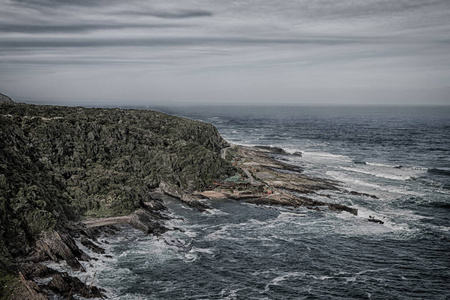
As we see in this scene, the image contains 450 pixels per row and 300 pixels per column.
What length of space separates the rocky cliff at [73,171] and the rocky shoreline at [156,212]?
1360mm

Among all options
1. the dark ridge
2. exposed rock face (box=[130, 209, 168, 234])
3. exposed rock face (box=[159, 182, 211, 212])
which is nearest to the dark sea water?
exposed rock face (box=[130, 209, 168, 234])

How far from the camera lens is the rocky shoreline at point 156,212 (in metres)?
38.3

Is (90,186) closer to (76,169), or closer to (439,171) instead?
(76,169)

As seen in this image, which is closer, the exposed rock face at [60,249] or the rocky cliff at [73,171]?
the exposed rock face at [60,249]

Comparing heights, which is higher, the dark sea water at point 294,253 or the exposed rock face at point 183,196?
the exposed rock face at point 183,196

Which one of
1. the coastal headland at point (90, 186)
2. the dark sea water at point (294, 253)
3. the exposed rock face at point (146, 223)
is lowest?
the dark sea water at point (294, 253)

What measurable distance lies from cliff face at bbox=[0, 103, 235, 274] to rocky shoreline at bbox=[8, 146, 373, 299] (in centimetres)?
208

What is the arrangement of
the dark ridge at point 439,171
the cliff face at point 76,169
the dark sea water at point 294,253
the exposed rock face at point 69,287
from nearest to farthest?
the exposed rock face at point 69,287 → the dark sea water at point 294,253 → the cliff face at point 76,169 → the dark ridge at point 439,171

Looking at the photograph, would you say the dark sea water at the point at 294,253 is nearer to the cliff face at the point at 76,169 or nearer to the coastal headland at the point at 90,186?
the coastal headland at the point at 90,186

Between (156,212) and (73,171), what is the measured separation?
20354mm

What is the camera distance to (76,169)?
72812 millimetres

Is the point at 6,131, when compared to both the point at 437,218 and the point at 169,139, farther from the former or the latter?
the point at 437,218

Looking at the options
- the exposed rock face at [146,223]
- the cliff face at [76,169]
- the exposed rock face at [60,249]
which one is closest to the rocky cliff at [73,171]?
the cliff face at [76,169]

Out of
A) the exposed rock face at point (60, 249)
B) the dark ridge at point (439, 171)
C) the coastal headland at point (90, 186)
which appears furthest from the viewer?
the dark ridge at point (439, 171)
